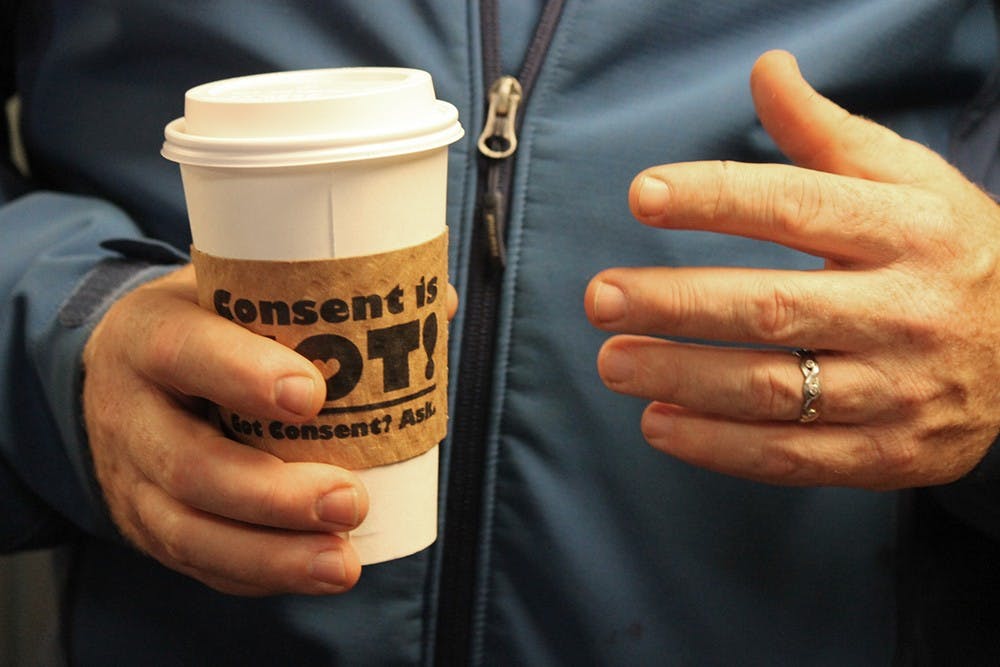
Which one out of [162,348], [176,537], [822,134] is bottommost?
[176,537]

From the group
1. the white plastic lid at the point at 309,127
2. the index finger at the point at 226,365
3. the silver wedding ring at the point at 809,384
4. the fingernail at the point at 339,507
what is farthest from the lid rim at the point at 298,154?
the silver wedding ring at the point at 809,384

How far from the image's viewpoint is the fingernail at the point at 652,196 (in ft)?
2.21

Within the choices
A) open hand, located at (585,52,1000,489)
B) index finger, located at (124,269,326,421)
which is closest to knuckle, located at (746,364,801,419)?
open hand, located at (585,52,1000,489)

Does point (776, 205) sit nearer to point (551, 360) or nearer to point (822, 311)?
point (822, 311)

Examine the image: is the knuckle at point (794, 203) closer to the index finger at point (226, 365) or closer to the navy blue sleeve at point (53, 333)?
the index finger at point (226, 365)

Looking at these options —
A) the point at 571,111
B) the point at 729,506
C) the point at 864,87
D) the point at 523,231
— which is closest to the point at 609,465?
the point at 729,506

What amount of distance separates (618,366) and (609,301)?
0.06 meters

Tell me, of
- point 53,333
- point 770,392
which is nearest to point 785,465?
point 770,392

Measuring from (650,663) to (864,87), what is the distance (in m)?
0.62

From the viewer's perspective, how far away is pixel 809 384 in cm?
72

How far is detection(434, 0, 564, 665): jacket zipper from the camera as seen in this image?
2.90 ft

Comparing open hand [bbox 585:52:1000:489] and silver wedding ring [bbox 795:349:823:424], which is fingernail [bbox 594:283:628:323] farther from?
silver wedding ring [bbox 795:349:823:424]

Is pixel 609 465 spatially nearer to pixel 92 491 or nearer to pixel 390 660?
pixel 390 660

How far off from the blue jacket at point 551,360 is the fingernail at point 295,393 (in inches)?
12.1
